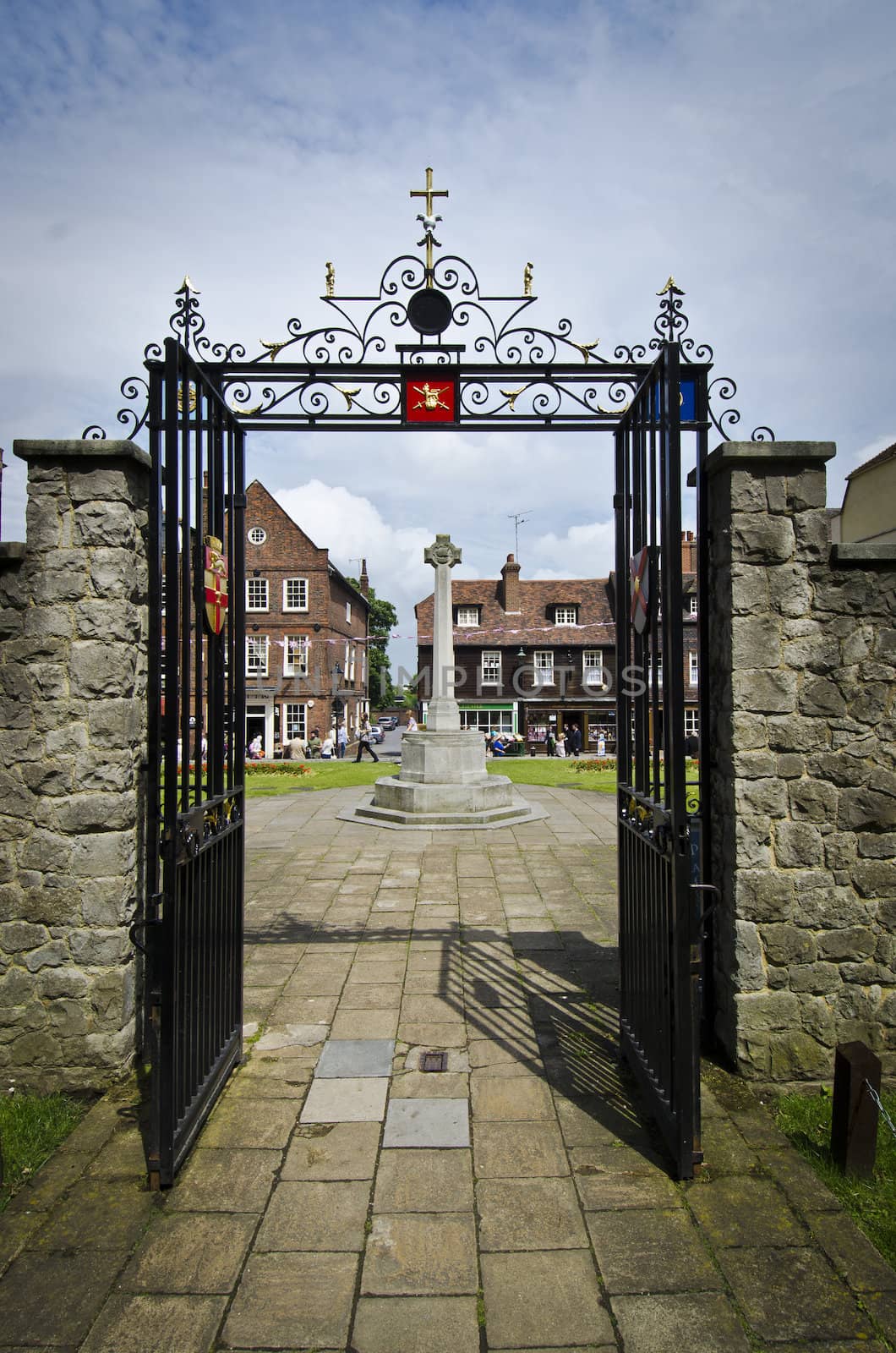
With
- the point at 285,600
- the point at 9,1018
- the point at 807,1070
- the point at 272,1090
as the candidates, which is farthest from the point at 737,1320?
the point at 285,600

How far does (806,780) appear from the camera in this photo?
417 centimetres

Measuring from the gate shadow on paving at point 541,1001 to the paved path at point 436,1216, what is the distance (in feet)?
0.08

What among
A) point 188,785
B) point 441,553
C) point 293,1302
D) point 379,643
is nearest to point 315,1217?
point 293,1302

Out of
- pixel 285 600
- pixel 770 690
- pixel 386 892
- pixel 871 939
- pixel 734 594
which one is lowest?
pixel 386 892

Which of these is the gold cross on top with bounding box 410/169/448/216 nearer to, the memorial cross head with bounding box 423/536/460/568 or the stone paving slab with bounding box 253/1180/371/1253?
the stone paving slab with bounding box 253/1180/371/1253

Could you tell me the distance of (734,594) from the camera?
4160 millimetres

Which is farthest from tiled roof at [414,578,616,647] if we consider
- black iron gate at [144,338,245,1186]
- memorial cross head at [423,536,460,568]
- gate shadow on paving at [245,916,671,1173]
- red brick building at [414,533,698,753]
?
black iron gate at [144,338,245,1186]

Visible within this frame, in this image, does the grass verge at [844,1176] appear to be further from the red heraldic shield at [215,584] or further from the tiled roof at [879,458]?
the tiled roof at [879,458]

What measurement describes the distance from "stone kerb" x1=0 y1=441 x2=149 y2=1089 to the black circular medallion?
5.88 ft

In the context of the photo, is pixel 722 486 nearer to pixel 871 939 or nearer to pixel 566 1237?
pixel 871 939

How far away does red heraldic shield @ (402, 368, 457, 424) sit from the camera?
4.75 metres

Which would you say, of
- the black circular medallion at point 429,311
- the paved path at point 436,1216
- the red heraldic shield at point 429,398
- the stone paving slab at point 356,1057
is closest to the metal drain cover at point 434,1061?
the paved path at point 436,1216

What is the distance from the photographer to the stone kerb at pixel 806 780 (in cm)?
413

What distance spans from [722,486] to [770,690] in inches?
42.8
